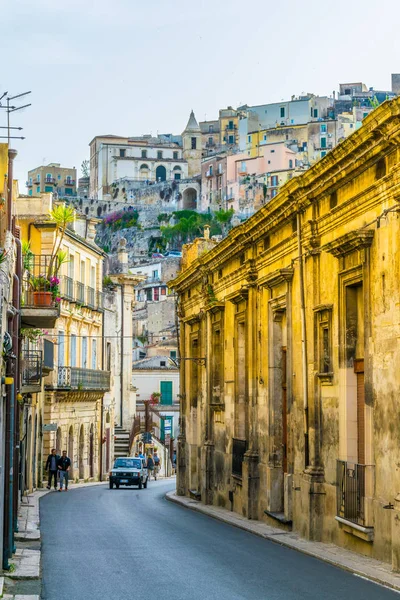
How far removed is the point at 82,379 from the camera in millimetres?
50406

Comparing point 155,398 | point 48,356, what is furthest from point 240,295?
point 155,398

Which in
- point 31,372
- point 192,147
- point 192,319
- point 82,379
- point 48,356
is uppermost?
point 192,147

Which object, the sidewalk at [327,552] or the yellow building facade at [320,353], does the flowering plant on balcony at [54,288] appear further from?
the sidewalk at [327,552]

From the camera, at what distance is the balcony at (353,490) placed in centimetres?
1708

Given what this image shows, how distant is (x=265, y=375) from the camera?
82.2ft

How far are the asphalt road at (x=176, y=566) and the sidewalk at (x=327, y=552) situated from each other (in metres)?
0.18

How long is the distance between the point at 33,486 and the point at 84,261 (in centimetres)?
1530

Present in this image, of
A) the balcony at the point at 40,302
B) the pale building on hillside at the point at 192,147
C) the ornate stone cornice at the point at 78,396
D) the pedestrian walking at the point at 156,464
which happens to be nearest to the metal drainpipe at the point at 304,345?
the balcony at the point at 40,302

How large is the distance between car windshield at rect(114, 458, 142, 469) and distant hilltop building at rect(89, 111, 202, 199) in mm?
126052

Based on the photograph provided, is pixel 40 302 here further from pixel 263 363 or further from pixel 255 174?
pixel 255 174

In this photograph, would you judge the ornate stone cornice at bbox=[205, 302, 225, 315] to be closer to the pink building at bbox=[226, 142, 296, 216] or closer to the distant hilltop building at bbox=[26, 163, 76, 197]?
the pink building at bbox=[226, 142, 296, 216]

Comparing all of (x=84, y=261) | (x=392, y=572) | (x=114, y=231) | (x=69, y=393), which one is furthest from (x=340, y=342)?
(x=114, y=231)

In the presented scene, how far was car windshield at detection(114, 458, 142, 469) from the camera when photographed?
45344 millimetres

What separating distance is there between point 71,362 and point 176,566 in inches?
1382
